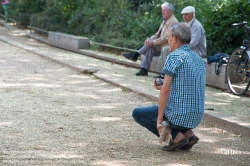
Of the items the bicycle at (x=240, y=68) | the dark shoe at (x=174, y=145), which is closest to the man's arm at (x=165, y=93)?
the dark shoe at (x=174, y=145)

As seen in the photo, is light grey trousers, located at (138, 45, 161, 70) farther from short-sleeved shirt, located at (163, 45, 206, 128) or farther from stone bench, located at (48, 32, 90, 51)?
short-sleeved shirt, located at (163, 45, 206, 128)

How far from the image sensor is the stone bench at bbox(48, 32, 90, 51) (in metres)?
18.0

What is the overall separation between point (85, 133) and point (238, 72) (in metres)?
4.08

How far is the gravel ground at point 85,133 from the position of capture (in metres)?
5.73

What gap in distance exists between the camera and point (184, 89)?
5.75 m

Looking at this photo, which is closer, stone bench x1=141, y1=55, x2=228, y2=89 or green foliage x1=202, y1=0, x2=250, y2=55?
stone bench x1=141, y1=55, x2=228, y2=89

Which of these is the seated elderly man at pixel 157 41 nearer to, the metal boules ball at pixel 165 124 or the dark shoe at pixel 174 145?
the dark shoe at pixel 174 145

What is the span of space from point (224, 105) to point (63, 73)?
4676 millimetres

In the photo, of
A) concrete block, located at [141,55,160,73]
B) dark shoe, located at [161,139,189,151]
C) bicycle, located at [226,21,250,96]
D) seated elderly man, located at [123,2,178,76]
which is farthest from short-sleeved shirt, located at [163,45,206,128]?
concrete block, located at [141,55,160,73]

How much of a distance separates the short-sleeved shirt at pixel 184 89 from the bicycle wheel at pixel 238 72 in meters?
4.09

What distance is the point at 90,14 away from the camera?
65.6 feet

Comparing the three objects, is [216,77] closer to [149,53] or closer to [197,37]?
[197,37]

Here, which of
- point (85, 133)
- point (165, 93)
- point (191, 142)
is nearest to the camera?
point (165, 93)

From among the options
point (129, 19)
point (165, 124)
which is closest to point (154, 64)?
point (129, 19)
